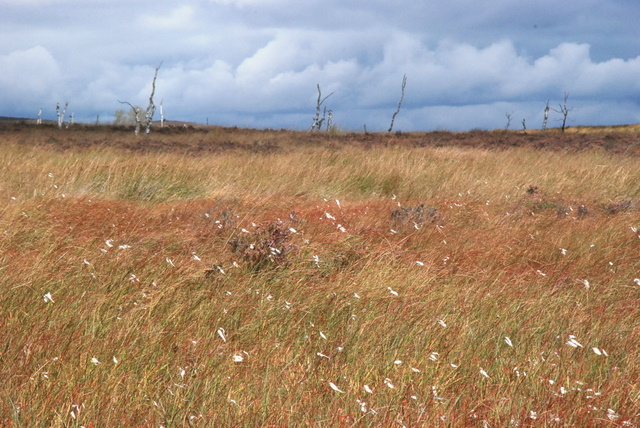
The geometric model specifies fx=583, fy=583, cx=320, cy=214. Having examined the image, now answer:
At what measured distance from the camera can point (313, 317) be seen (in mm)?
3930

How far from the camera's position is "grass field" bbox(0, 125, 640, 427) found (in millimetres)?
2705

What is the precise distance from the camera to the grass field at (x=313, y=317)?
106 inches

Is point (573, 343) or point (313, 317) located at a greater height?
point (573, 343)

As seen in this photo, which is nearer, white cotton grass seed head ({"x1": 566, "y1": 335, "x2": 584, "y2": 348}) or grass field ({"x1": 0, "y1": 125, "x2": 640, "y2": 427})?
grass field ({"x1": 0, "y1": 125, "x2": 640, "y2": 427})

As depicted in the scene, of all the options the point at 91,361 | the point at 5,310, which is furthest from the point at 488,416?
the point at 5,310

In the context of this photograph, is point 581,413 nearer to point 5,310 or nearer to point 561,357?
point 561,357

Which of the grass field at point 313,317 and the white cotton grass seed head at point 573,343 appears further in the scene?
the white cotton grass seed head at point 573,343

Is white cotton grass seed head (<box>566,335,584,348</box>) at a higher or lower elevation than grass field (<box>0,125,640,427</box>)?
higher

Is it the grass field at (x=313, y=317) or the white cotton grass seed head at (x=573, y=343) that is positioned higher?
the white cotton grass seed head at (x=573, y=343)

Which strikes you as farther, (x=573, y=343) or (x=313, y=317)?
(x=313, y=317)

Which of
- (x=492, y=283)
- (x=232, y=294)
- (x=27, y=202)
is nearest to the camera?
(x=232, y=294)

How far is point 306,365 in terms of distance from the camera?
322 cm

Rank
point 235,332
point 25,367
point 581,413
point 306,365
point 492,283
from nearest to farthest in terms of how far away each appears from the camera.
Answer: point 581,413 → point 25,367 → point 306,365 → point 235,332 → point 492,283

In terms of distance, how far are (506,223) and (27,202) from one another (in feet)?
19.7
